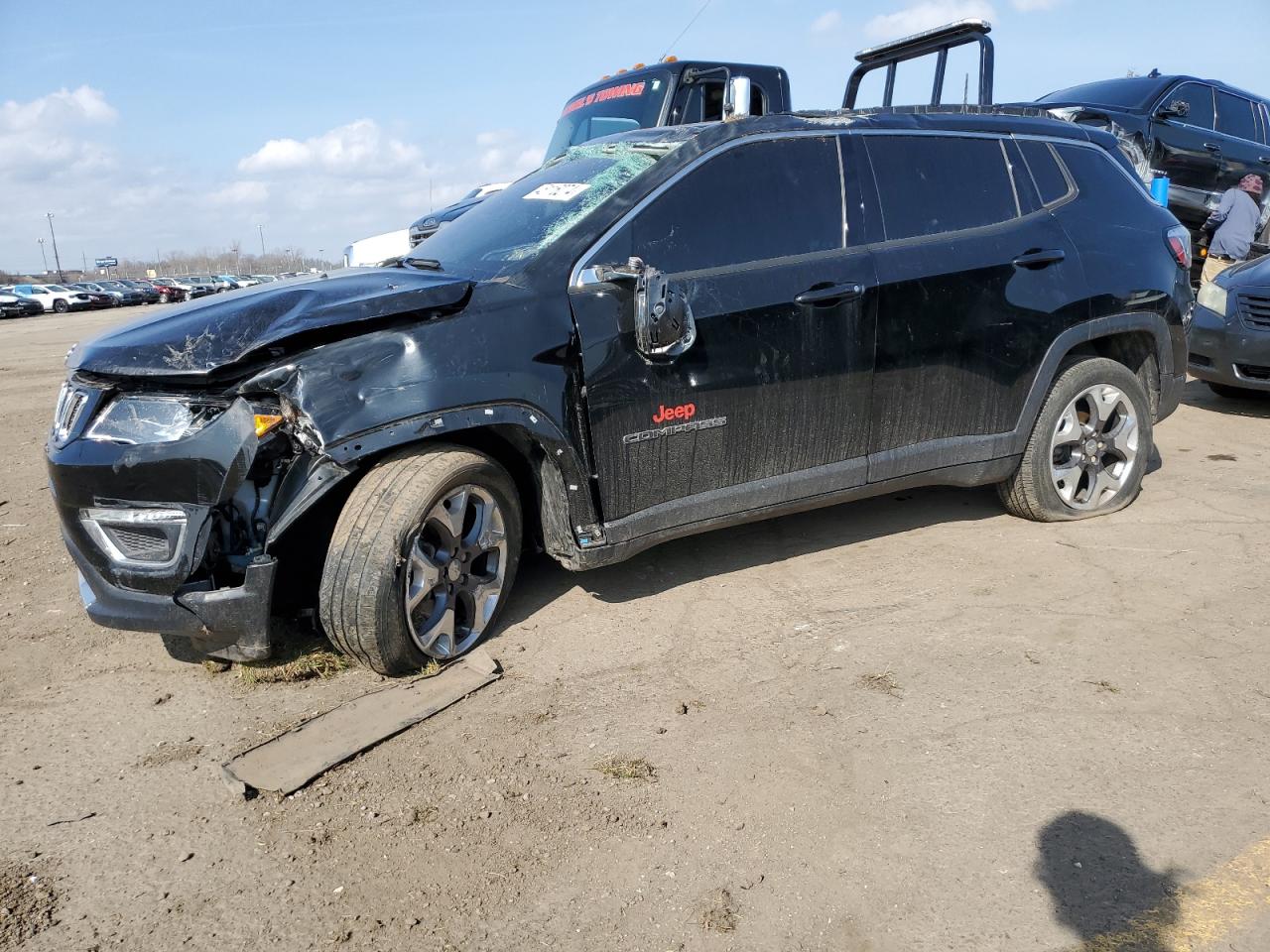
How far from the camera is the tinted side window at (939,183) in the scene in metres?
4.27

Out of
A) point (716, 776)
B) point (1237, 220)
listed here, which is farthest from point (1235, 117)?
point (716, 776)

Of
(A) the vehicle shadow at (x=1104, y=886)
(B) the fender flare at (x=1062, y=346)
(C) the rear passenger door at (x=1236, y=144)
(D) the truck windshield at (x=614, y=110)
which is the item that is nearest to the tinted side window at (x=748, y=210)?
(B) the fender flare at (x=1062, y=346)

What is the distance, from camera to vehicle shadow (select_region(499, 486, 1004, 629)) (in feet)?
14.1

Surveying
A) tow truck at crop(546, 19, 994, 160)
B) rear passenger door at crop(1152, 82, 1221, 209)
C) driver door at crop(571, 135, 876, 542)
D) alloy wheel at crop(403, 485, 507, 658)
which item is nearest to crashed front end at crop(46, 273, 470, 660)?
alloy wheel at crop(403, 485, 507, 658)

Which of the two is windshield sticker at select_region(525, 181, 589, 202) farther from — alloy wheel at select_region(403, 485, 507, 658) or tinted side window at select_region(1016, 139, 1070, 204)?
tinted side window at select_region(1016, 139, 1070, 204)

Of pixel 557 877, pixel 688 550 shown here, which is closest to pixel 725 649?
pixel 688 550

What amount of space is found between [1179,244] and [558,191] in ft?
10.9

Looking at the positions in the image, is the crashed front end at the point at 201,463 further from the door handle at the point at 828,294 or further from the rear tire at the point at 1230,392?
the rear tire at the point at 1230,392

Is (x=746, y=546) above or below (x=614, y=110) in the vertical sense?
below

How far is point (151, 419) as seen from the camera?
10.5 feet

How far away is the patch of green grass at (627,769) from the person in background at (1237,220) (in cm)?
1035

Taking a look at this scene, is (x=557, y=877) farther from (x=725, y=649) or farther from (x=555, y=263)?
(x=555, y=263)

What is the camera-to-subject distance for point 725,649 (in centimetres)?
369

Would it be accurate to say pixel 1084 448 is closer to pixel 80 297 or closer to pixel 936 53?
pixel 936 53
